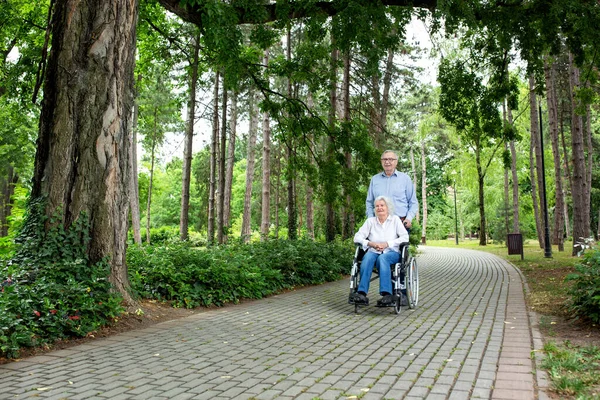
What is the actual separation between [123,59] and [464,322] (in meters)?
5.43

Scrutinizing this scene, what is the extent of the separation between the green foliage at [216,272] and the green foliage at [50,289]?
106 cm

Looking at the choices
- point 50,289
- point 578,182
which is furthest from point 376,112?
point 50,289

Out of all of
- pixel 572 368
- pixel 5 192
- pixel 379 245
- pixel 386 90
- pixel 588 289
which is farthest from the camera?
pixel 5 192

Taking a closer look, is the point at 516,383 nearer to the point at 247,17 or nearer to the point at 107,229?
the point at 107,229

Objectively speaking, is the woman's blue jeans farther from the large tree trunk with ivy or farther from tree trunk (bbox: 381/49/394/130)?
tree trunk (bbox: 381/49/394/130)

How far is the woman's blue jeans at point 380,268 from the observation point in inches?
300

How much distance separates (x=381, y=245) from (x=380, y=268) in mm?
350

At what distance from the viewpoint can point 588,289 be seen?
6.19 m

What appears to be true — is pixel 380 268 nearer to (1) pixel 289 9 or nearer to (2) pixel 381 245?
(2) pixel 381 245

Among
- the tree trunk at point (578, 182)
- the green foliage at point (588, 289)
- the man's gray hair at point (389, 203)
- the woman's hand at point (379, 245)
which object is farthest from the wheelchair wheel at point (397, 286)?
the tree trunk at point (578, 182)

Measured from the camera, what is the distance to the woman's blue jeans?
761cm

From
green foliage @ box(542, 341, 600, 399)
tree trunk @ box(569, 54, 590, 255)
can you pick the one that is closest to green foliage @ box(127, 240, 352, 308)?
green foliage @ box(542, 341, 600, 399)

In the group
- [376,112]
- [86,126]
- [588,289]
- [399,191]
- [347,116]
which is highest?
[376,112]

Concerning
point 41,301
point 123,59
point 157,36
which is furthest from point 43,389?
point 157,36
